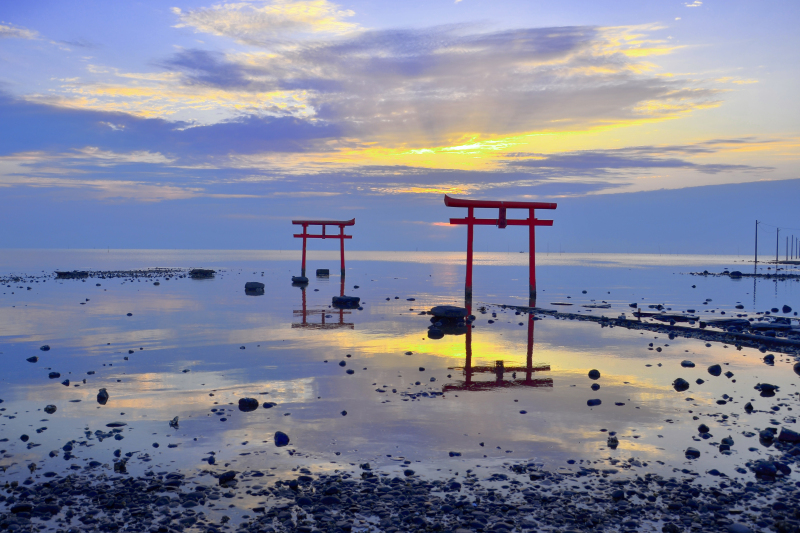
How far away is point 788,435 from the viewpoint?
895cm

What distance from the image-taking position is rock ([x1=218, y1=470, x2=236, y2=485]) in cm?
740

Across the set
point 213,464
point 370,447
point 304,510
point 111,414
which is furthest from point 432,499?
point 111,414

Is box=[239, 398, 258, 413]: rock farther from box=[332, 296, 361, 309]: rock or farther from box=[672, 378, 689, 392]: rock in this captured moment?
box=[332, 296, 361, 309]: rock

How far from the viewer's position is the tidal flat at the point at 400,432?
258 inches

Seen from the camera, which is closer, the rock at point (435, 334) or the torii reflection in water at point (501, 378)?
the torii reflection in water at point (501, 378)

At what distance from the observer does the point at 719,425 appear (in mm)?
9867

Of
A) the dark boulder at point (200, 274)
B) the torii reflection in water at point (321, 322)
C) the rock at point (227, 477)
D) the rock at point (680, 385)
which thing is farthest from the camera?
the dark boulder at point (200, 274)

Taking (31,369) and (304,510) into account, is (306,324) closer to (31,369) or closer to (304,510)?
(31,369)

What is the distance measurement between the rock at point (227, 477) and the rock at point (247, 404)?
135 inches

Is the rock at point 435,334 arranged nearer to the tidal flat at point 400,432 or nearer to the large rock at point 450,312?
the tidal flat at point 400,432

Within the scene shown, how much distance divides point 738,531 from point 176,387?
11433 millimetres

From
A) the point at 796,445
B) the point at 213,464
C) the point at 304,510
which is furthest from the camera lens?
the point at 796,445

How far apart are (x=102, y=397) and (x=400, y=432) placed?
673 cm

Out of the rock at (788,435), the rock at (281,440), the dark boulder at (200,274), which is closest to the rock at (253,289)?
the dark boulder at (200,274)
